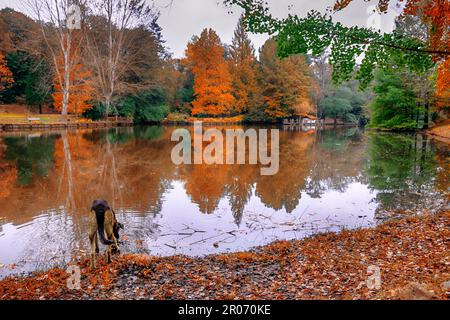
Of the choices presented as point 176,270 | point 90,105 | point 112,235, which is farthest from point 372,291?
point 90,105

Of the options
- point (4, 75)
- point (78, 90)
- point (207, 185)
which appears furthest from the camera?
point (4, 75)

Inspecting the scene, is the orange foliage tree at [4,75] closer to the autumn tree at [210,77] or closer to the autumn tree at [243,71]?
the autumn tree at [210,77]

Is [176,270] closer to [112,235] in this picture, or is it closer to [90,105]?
[112,235]

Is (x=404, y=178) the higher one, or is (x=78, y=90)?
(x=78, y=90)

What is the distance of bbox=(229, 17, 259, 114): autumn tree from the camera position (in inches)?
1972

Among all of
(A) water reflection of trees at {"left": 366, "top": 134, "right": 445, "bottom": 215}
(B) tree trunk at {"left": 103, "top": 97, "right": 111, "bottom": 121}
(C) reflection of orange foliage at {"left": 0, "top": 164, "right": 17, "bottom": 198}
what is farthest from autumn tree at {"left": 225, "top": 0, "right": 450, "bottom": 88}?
(B) tree trunk at {"left": 103, "top": 97, "right": 111, "bottom": 121}

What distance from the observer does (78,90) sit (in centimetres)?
3697

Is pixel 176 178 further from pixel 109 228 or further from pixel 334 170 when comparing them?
pixel 109 228

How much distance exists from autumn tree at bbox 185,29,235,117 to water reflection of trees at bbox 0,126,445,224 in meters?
28.0

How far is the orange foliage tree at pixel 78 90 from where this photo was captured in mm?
36250

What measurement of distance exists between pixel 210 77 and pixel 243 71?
678 centimetres

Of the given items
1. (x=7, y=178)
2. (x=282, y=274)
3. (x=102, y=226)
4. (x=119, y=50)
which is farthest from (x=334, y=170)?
(x=119, y=50)

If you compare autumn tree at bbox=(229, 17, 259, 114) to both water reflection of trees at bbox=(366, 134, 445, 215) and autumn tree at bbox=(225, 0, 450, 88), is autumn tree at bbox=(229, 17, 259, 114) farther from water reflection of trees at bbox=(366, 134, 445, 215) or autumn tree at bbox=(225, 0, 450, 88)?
autumn tree at bbox=(225, 0, 450, 88)

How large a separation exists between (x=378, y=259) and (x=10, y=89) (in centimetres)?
4628
